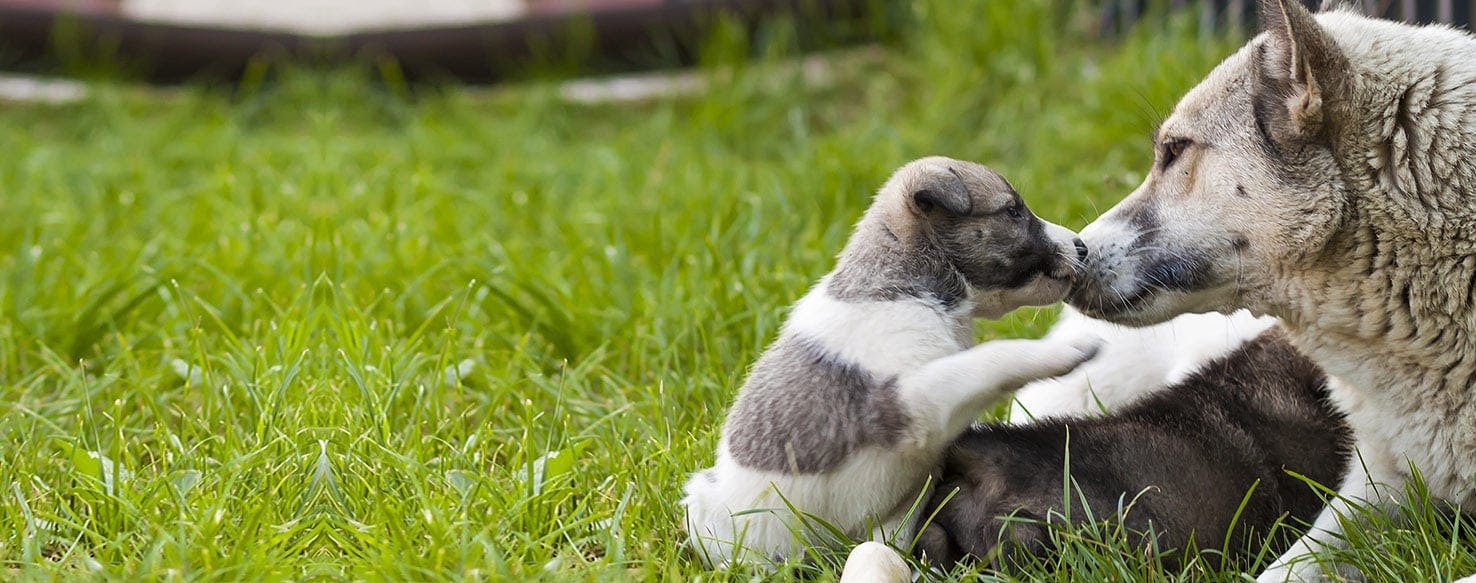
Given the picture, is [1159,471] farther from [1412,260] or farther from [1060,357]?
[1412,260]

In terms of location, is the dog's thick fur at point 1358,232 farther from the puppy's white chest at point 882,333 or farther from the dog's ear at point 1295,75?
the puppy's white chest at point 882,333

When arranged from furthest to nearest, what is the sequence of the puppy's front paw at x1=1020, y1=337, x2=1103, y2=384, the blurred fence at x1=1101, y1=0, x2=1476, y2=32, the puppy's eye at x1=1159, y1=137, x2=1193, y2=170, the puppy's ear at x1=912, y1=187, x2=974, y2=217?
1. the blurred fence at x1=1101, y1=0, x2=1476, y2=32
2. the puppy's eye at x1=1159, y1=137, x2=1193, y2=170
3. the puppy's ear at x1=912, y1=187, x2=974, y2=217
4. the puppy's front paw at x1=1020, y1=337, x2=1103, y2=384

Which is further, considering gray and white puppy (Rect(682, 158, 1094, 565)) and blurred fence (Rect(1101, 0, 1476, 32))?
blurred fence (Rect(1101, 0, 1476, 32))

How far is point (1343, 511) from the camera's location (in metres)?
2.84

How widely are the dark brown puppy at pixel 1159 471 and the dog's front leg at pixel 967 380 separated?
15cm

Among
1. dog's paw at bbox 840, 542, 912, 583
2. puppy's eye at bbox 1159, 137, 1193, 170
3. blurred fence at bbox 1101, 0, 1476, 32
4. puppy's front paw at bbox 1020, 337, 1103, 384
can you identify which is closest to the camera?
dog's paw at bbox 840, 542, 912, 583

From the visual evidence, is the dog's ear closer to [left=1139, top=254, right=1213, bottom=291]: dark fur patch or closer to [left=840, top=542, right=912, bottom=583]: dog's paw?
[left=1139, top=254, right=1213, bottom=291]: dark fur patch

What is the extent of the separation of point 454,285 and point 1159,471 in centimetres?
254

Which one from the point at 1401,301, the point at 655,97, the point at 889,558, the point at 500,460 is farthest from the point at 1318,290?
the point at 655,97

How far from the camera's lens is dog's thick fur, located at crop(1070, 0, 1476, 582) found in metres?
2.71

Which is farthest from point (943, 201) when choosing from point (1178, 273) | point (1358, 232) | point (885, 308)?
point (1358, 232)

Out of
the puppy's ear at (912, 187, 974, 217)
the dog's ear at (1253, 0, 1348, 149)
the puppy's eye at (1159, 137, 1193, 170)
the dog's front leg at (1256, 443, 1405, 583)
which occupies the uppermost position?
the dog's ear at (1253, 0, 1348, 149)

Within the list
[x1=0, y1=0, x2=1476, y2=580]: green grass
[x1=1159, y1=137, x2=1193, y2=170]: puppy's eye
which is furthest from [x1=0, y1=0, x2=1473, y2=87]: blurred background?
[x1=1159, y1=137, x2=1193, y2=170]: puppy's eye

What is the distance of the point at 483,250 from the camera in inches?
199
